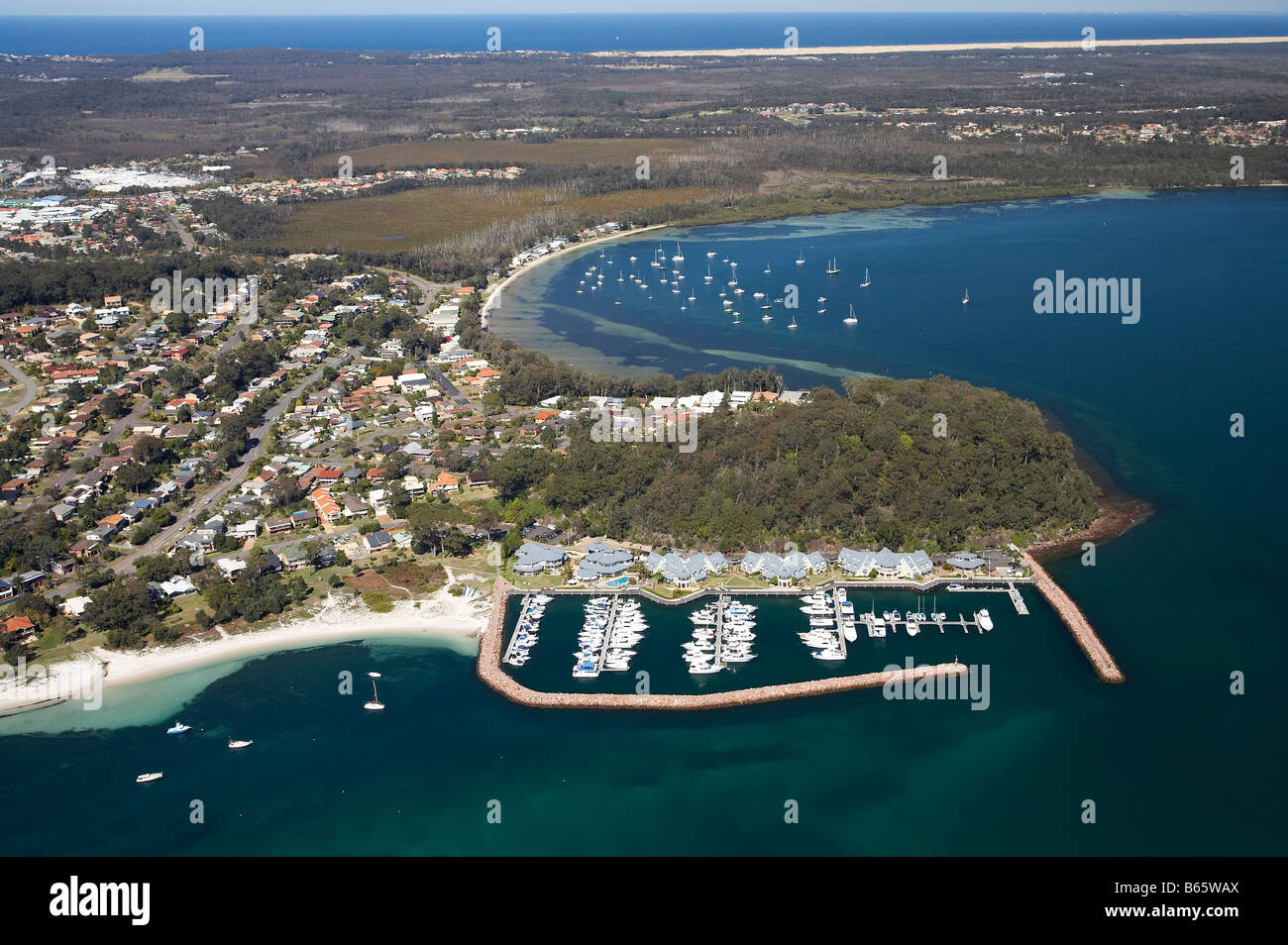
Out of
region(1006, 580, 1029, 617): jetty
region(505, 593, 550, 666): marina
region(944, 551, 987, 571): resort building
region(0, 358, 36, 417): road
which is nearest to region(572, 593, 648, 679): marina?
region(505, 593, 550, 666): marina

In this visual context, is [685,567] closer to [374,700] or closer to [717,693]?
[717,693]

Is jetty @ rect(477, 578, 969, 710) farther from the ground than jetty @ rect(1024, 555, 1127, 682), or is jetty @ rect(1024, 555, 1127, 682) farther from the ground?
jetty @ rect(1024, 555, 1127, 682)

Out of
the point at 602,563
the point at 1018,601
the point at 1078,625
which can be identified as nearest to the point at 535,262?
the point at 602,563

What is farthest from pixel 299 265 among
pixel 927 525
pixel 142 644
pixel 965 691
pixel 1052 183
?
pixel 1052 183

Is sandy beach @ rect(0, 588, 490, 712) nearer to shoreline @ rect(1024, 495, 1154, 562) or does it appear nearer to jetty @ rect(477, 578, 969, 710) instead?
jetty @ rect(477, 578, 969, 710)

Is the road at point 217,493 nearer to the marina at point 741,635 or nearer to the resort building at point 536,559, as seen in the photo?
the resort building at point 536,559
